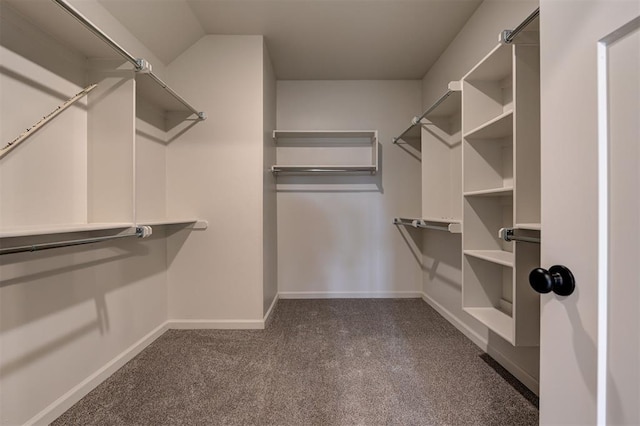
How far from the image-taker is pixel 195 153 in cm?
211

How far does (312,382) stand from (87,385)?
117cm

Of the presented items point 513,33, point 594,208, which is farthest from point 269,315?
point 513,33

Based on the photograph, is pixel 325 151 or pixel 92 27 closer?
pixel 92 27

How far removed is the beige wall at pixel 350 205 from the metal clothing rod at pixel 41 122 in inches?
66.4

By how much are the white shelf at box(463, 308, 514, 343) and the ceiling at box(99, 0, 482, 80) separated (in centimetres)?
199

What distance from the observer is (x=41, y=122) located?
1138mm

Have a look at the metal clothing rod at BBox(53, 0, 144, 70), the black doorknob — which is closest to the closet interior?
the metal clothing rod at BBox(53, 0, 144, 70)

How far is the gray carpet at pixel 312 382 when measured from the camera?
3.93 feet

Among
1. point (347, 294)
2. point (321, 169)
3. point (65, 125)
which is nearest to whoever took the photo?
point (65, 125)

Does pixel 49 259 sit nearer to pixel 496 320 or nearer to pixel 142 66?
pixel 142 66

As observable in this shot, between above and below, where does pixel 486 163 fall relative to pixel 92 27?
below

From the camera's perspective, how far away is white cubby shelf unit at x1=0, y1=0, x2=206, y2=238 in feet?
3.46

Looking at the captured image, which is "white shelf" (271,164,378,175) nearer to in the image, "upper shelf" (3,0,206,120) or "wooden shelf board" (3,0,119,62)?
"upper shelf" (3,0,206,120)

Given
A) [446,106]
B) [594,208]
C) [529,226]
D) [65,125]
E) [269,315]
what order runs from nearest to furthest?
[594,208] < [529,226] < [65,125] < [446,106] < [269,315]
